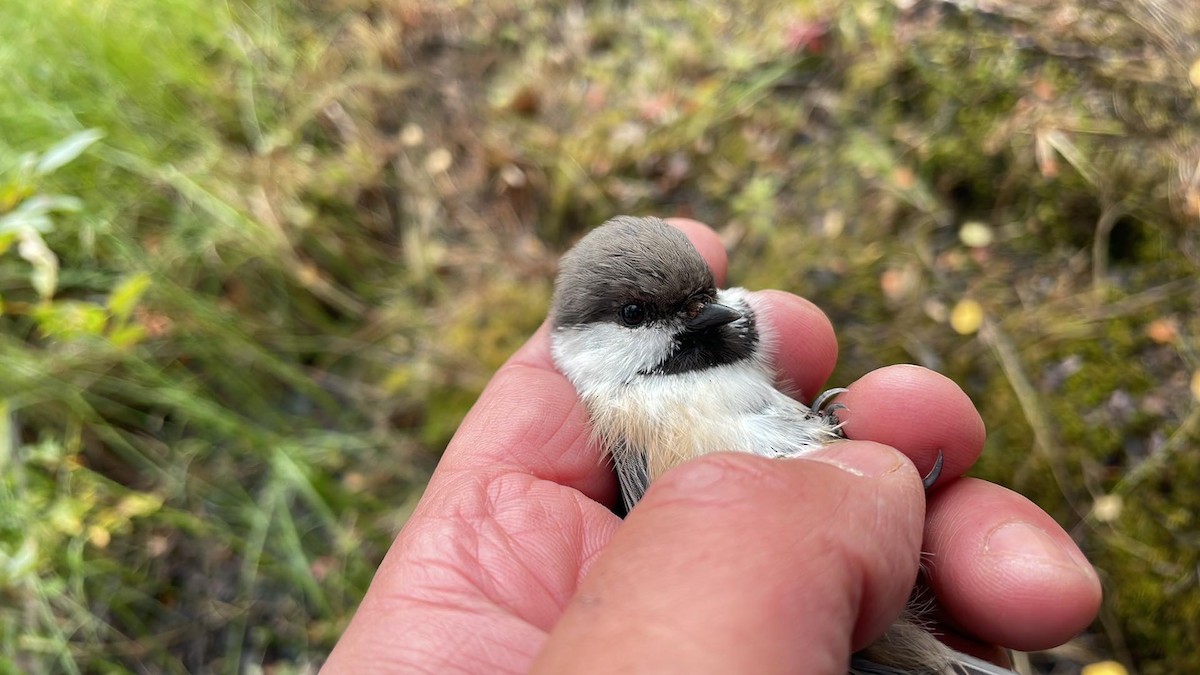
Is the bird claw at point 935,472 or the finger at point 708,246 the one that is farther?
the finger at point 708,246

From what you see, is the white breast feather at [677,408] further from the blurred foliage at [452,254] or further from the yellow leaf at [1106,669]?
the yellow leaf at [1106,669]

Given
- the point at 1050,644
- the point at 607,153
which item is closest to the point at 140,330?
the point at 607,153

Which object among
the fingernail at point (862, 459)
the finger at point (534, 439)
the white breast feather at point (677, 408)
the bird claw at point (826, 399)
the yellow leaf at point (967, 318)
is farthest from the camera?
the yellow leaf at point (967, 318)

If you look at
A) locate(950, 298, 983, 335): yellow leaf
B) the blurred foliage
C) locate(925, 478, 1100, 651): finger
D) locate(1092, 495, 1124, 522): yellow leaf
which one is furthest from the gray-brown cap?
locate(1092, 495, 1124, 522): yellow leaf

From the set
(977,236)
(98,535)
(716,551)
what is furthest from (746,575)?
(98,535)

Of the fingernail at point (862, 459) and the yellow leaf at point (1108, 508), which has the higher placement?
the fingernail at point (862, 459)

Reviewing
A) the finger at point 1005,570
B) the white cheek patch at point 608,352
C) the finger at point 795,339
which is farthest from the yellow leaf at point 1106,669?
the white cheek patch at point 608,352
